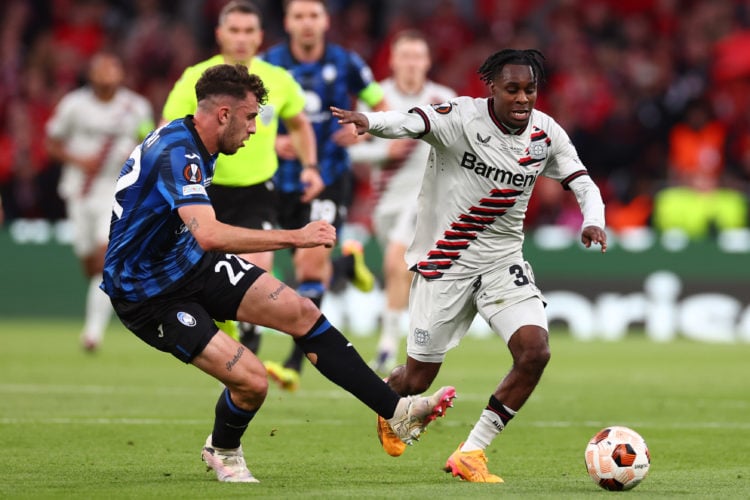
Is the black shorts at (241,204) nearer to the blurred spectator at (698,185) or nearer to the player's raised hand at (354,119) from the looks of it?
the player's raised hand at (354,119)

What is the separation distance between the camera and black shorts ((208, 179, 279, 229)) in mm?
9773

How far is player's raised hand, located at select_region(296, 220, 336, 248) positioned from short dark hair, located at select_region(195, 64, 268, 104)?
802 millimetres

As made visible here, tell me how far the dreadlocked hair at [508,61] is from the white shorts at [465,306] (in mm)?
1022

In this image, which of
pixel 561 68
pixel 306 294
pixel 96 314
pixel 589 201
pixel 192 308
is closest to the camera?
pixel 192 308

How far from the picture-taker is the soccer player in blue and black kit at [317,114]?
11.2 meters

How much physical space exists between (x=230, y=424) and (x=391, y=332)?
6.05 m

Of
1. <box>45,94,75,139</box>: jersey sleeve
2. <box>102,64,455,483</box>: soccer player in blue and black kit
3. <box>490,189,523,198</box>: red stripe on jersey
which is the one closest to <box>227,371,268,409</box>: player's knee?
<box>102,64,455,483</box>: soccer player in blue and black kit

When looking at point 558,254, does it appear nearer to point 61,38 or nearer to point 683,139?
point 683,139

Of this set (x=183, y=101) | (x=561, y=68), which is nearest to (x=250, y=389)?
(x=183, y=101)

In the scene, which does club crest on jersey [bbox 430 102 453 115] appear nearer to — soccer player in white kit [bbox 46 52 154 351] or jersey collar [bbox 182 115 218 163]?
jersey collar [bbox 182 115 218 163]

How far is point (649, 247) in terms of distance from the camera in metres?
17.9

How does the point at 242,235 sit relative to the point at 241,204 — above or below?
above

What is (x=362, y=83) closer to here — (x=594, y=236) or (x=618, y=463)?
(x=594, y=236)

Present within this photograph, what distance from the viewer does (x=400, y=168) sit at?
14141 mm
